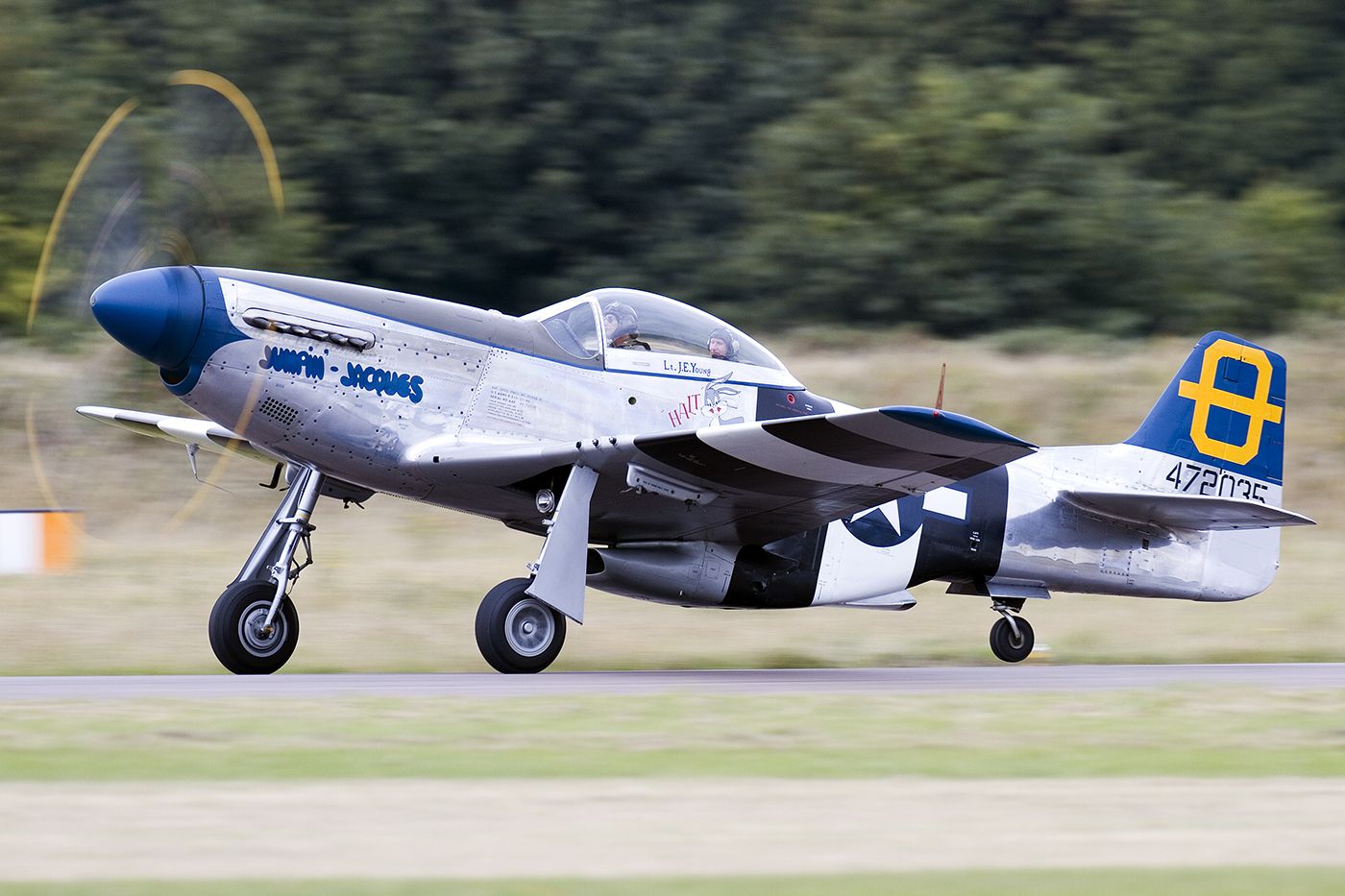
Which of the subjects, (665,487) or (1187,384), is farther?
(1187,384)

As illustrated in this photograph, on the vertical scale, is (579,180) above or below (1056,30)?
below

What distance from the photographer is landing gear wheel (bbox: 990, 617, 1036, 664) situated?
13.1 m

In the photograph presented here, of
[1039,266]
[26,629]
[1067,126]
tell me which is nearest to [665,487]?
[26,629]

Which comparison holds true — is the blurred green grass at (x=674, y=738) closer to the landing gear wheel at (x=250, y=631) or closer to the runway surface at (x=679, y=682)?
the runway surface at (x=679, y=682)

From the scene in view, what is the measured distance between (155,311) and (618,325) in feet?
9.66

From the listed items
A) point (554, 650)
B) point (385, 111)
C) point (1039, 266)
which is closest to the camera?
point (554, 650)

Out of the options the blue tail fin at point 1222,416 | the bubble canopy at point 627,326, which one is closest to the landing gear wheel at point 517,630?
the bubble canopy at point 627,326

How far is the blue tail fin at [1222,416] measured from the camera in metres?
12.9

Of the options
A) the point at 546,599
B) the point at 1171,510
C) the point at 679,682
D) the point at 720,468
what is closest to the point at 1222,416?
the point at 1171,510

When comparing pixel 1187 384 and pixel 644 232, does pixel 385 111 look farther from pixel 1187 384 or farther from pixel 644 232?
pixel 1187 384

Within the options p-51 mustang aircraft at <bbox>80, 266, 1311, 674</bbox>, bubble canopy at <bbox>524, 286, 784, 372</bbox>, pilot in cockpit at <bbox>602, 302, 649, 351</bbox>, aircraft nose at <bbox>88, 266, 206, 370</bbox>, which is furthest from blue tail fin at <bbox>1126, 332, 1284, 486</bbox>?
aircraft nose at <bbox>88, 266, 206, 370</bbox>

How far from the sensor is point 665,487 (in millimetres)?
10742

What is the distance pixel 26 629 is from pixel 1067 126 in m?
22.1

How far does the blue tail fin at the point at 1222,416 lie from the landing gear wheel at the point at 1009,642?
5.61 ft
